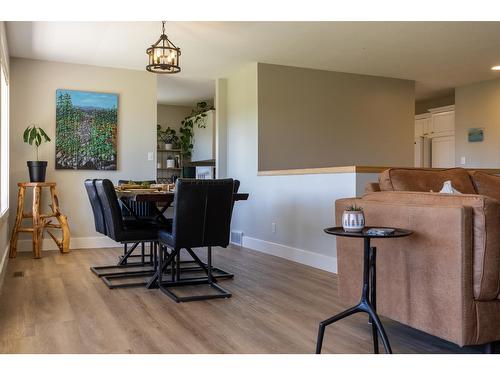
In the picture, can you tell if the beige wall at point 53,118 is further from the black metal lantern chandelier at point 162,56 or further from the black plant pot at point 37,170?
the black metal lantern chandelier at point 162,56

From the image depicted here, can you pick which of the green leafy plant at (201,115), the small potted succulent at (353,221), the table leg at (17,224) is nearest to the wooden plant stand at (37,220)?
the table leg at (17,224)

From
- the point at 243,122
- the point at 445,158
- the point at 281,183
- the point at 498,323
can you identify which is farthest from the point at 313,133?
the point at 498,323

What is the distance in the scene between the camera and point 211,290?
370 centimetres

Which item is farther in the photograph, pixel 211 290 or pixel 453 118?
pixel 453 118

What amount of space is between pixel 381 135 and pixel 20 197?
4.75m

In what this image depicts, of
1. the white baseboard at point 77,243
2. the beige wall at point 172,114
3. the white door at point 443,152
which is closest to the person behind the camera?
the white baseboard at point 77,243

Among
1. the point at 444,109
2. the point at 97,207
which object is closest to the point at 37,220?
the point at 97,207

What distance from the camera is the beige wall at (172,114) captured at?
9.42 metres

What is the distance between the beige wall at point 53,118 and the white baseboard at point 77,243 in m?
0.01

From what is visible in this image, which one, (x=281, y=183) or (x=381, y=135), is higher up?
(x=381, y=135)

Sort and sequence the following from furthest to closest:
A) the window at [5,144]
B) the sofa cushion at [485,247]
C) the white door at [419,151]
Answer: the white door at [419,151], the window at [5,144], the sofa cushion at [485,247]

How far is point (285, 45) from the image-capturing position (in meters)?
5.18

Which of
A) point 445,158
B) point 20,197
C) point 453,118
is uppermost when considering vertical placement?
point 453,118

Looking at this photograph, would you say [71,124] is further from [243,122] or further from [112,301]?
[112,301]
